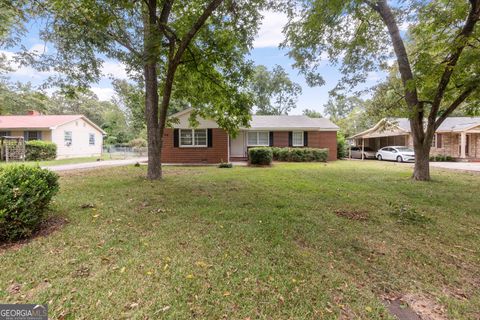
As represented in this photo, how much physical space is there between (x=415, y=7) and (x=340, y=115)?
151 ft

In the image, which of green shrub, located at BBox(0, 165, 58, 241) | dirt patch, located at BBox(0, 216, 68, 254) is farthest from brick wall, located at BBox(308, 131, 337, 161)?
green shrub, located at BBox(0, 165, 58, 241)

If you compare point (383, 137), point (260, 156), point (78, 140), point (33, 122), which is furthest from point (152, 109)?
point (383, 137)

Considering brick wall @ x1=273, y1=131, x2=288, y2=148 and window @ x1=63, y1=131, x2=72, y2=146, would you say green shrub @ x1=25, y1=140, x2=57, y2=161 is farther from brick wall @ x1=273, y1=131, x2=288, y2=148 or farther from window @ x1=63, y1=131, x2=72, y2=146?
brick wall @ x1=273, y1=131, x2=288, y2=148

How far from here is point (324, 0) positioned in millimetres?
5977

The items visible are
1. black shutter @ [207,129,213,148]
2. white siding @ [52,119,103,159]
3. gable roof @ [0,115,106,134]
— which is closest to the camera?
black shutter @ [207,129,213,148]

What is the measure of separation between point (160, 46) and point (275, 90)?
3323cm

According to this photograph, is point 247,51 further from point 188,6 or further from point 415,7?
point 415,7

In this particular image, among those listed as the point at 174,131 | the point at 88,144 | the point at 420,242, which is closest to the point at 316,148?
the point at 174,131

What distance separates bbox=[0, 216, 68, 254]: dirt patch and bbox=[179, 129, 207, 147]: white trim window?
37.1 feet

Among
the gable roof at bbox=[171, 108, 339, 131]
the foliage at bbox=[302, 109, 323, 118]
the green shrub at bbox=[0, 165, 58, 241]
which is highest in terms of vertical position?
the foliage at bbox=[302, 109, 323, 118]

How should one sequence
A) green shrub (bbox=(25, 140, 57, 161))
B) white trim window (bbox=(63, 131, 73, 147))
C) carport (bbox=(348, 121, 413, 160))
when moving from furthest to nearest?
carport (bbox=(348, 121, 413, 160))
white trim window (bbox=(63, 131, 73, 147))
green shrub (bbox=(25, 140, 57, 161))

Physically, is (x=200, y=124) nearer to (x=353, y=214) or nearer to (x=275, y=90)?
(x=353, y=214)

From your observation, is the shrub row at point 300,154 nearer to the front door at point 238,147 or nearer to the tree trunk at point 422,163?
the front door at point 238,147

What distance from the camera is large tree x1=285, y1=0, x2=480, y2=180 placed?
6.65 metres
